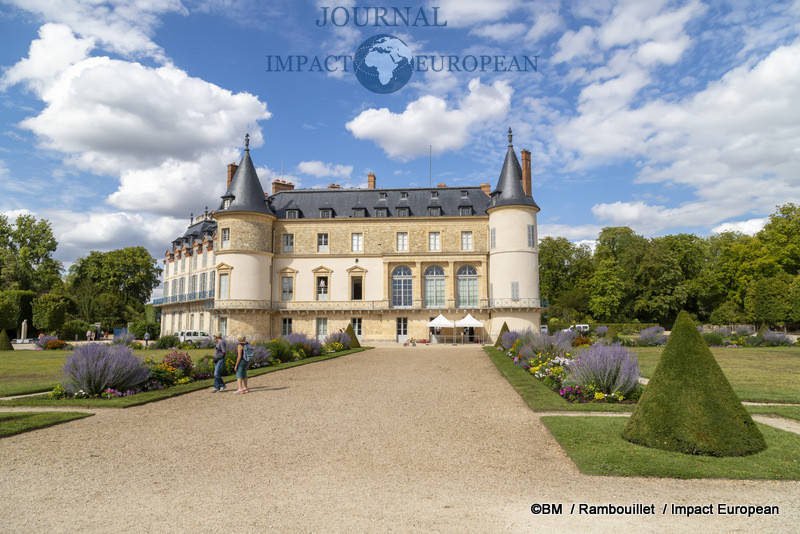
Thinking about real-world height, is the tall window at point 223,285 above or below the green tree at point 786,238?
below

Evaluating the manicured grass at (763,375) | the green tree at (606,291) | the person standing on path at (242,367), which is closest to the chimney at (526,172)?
the green tree at (606,291)

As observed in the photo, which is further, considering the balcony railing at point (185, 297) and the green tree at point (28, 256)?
the green tree at point (28, 256)

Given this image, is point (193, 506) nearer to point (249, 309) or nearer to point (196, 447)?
point (196, 447)

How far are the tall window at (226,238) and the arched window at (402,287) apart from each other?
12327 millimetres

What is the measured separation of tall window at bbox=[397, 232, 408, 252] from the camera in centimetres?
3875

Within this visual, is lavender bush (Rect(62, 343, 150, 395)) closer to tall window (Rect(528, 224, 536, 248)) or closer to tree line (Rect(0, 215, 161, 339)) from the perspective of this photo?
tall window (Rect(528, 224, 536, 248))

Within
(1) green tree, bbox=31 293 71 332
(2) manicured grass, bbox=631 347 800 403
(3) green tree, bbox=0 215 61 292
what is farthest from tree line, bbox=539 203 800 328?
(3) green tree, bbox=0 215 61 292

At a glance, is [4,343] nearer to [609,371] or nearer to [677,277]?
[609,371]

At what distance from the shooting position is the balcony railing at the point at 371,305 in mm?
35406

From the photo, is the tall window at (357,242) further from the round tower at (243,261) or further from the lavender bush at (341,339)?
the lavender bush at (341,339)

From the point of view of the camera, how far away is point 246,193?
37188mm

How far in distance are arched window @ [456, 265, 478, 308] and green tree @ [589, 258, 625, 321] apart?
16429mm

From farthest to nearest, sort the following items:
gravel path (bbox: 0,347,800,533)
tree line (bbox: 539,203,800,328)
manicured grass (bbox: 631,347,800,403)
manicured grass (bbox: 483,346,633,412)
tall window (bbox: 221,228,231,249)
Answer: tree line (bbox: 539,203,800,328)
tall window (bbox: 221,228,231,249)
manicured grass (bbox: 631,347,800,403)
manicured grass (bbox: 483,346,633,412)
gravel path (bbox: 0,347,800,533)

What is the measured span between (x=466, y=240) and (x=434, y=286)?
4.27 meters
